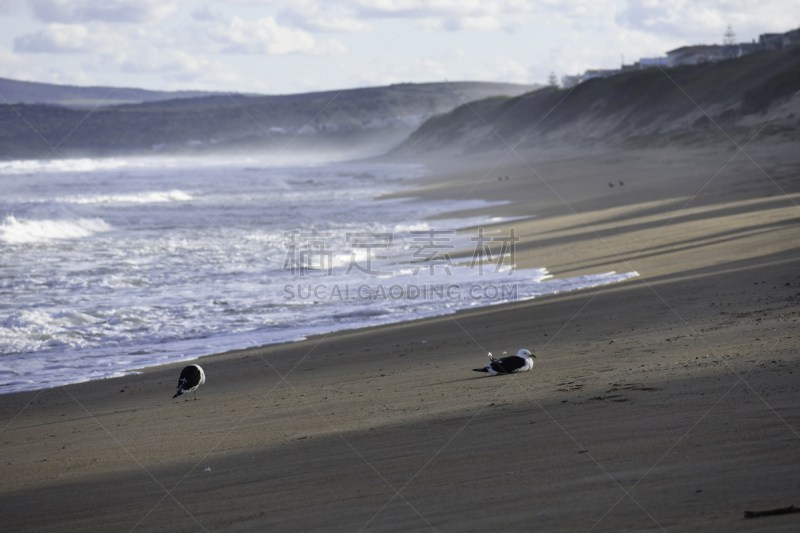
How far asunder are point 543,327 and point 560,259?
5.78 m

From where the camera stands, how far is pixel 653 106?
54.0 meters

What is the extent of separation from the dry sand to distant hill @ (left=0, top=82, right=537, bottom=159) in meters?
123

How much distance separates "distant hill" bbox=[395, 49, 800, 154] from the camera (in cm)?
4056

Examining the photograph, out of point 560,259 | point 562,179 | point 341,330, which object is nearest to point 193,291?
point 341,330

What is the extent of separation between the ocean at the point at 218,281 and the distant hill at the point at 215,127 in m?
109

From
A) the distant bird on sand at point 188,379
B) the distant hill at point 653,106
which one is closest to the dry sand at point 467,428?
the distant bird on sand at point 188,379

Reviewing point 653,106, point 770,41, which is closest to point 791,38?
point 770,41

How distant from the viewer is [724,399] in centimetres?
444

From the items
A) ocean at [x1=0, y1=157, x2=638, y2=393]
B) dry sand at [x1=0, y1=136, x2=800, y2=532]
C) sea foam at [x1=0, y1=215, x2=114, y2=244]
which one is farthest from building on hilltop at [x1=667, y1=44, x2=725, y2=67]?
dry sand at [x1=0, y1=136, x2=800, y2=532]

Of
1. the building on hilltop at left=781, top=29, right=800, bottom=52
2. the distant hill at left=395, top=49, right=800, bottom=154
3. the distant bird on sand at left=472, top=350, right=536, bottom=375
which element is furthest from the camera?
the building on hilltop at left=781, top=29, right=800, bottom=52

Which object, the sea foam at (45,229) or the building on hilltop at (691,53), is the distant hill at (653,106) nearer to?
the building on hilltop at (691,53)

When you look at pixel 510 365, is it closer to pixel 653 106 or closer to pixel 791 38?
pixel 653 106

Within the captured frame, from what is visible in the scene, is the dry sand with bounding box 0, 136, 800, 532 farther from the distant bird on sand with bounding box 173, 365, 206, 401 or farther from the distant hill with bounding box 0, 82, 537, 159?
the distant hill with bounding box 0, 82, 537, 159

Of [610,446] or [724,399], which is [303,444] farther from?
[724,399]
